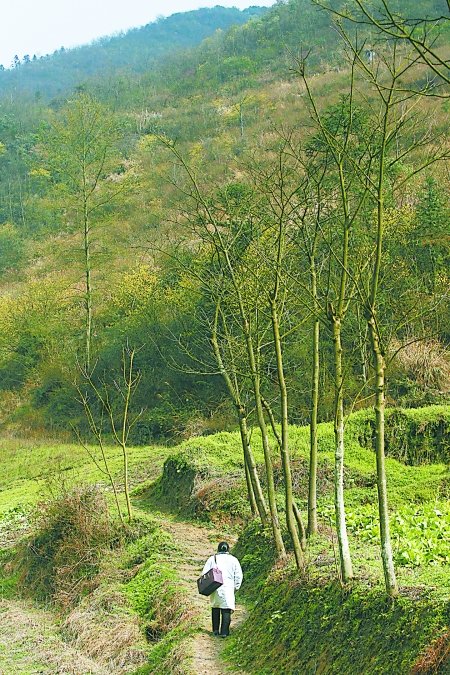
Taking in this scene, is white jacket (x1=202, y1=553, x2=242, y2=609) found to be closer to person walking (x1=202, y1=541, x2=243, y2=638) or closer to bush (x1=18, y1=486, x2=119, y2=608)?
person walking (x1=202, y1=541, x2=243, y2=638)

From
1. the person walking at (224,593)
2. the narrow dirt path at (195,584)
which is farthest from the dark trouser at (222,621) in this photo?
the narrow dirt path at (195,584)

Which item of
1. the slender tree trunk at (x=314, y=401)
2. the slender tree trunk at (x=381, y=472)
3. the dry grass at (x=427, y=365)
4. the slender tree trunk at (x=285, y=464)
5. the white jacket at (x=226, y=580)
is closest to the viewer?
the slender tree trunk at (x=381, y=472)

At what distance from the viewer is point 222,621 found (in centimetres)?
1005

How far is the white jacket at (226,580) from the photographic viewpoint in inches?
391

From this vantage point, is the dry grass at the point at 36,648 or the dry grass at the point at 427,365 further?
the dry grass at the point at 427,365

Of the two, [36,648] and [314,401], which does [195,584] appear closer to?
[36,648]

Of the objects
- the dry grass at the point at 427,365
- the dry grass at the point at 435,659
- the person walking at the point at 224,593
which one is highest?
the dry grass at the point at 435,659

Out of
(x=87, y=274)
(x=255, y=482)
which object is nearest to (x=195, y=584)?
(x=255, y=482)

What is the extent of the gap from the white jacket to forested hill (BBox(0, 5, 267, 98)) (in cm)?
12162

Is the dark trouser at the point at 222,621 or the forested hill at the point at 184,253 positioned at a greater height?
the forested hill at the point at 184,253

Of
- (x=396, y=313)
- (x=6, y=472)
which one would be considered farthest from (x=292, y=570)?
(x=6, y=472)

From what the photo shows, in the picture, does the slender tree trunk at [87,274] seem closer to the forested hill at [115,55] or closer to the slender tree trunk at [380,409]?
the slender tree trunk at [380,409]

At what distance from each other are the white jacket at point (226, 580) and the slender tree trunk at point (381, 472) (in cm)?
332

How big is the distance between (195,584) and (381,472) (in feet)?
20.7
